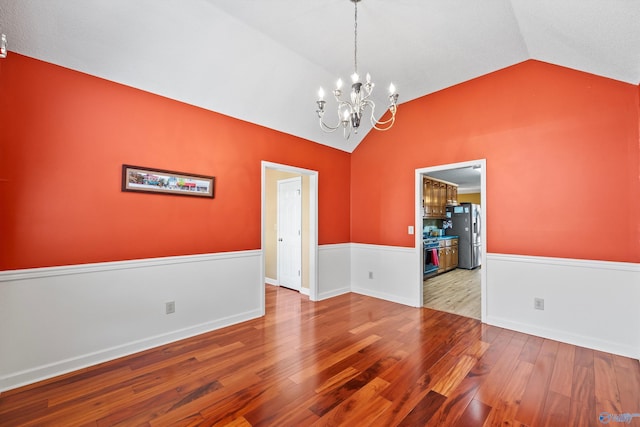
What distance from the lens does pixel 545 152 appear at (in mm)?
3152

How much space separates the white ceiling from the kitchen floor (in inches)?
125

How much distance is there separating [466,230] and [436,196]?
1.49m

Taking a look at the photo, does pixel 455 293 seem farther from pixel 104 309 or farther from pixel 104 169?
pixel 104 169

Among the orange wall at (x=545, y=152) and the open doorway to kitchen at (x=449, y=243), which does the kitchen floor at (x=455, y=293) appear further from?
the orange wall at (x=545, y=152)

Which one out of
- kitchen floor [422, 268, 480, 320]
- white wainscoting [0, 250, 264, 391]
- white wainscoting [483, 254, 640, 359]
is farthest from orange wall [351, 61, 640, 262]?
white wainscoting [0, 250, 264, 391]

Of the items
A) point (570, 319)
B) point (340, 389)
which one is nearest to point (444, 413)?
point (340, 389)

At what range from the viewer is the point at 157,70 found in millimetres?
2740

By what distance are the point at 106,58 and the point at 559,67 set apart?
4.64 metres

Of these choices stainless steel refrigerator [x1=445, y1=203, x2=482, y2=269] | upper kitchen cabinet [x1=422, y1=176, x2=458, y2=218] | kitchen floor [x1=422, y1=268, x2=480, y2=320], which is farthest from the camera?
stainless steel refrigerator [x1=445, y1=203, x2=482, y2=269]

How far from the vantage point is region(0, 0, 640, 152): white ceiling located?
2.15 meters

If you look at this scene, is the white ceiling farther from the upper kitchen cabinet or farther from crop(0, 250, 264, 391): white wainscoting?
the upper kitchen cabinet

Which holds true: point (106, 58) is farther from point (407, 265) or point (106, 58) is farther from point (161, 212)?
point (407, 265)

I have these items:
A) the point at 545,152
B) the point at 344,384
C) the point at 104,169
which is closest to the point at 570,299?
the point at 545,152

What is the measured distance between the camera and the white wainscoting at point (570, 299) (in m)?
2.69
